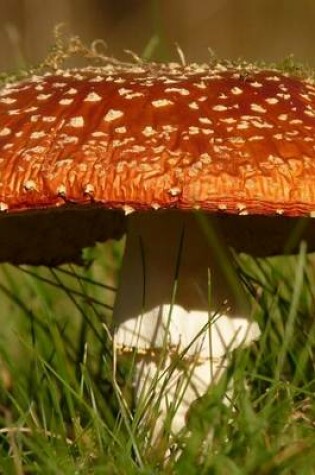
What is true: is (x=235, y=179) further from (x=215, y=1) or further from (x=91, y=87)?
(x=215, y=1)

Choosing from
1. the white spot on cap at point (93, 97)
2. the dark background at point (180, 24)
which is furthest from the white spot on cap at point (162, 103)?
the dark background at point (180, 24)

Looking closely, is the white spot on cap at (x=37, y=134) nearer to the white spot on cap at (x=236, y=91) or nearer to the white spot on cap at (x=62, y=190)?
the white spot on cap at (x=62, y=190)

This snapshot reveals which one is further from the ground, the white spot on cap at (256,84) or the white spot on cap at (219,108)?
the white spot on cap at (256,84)

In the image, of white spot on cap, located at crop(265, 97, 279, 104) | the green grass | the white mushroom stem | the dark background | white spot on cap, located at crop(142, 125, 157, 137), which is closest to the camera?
the green grass

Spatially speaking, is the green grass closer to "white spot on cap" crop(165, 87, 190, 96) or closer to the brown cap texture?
the brown cap texture

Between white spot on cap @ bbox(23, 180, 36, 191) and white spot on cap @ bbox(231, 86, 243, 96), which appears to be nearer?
white spot on cap @ bbox(23, 180, 36, 191)

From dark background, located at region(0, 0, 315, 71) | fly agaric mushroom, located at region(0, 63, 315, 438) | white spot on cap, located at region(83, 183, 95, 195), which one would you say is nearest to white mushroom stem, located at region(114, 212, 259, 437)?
fly agaric mushroom, located at region(0, 63, 315, 438)

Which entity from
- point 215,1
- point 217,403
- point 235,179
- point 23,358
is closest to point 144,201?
point 235,179

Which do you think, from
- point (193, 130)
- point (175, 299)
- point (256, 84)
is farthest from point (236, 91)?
point (175, 299)
